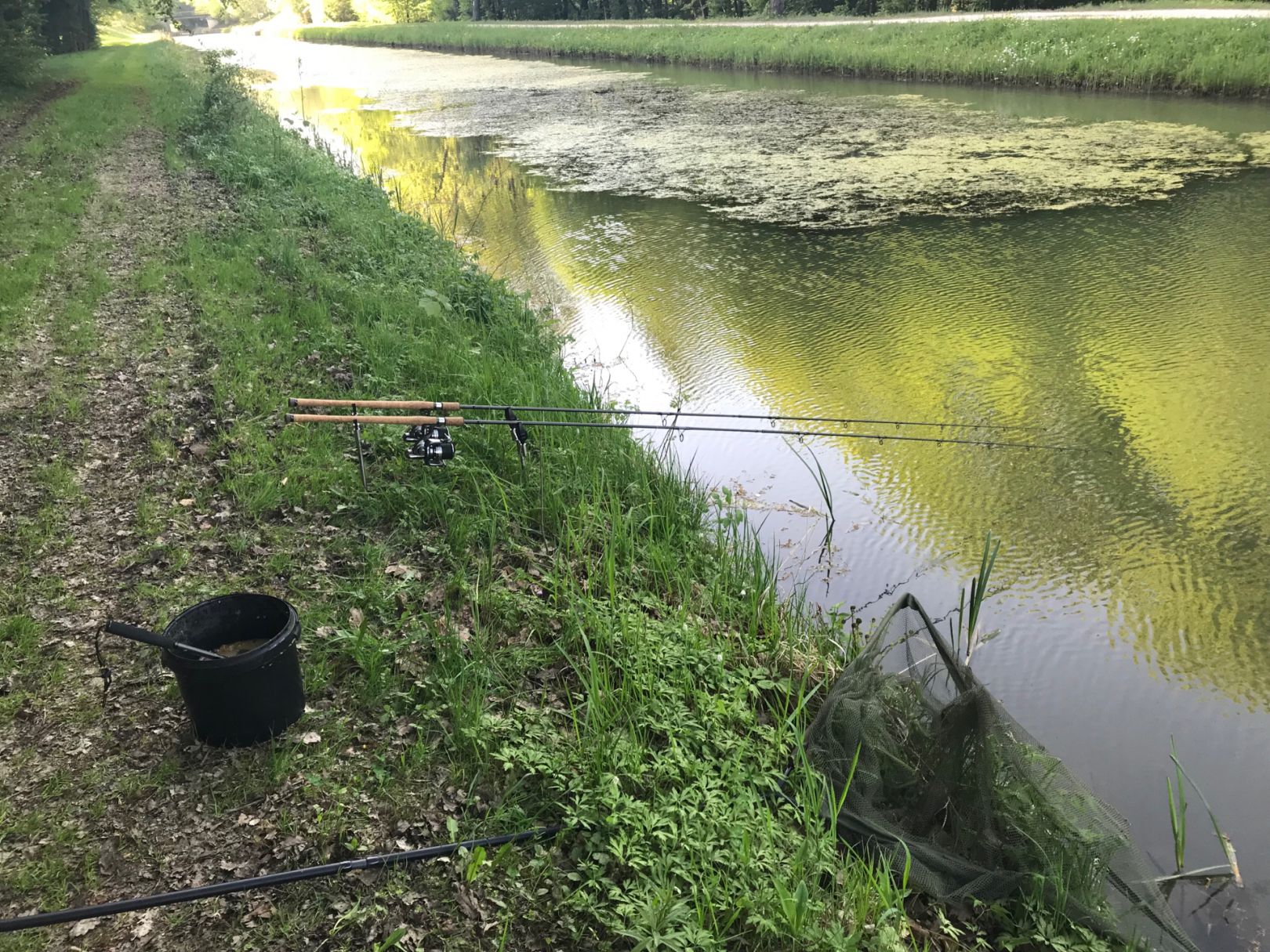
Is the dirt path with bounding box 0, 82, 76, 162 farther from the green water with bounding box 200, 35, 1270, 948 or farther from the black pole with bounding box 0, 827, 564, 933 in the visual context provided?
the black pole with bounding box 0, 827, 564, 933

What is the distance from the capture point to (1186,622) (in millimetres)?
4461

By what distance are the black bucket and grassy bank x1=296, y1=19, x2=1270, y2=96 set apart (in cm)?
1952

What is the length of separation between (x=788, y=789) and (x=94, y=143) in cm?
1678

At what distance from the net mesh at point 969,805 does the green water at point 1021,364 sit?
345 millimetres

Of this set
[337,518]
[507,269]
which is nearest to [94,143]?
[507,269]

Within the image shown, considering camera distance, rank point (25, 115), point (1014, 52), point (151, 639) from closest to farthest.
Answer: point (151, 639)
point (25, 115)
point (1014, 52)

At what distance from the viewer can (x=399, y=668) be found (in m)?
3.81

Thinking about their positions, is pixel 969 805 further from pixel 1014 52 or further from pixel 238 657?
pixel 1014 52

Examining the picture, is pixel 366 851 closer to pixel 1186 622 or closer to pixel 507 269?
pixel 1186 622

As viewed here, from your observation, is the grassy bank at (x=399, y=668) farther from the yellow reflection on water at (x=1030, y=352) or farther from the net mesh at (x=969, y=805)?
the yellow reflection on water at (x=1030, y=352)

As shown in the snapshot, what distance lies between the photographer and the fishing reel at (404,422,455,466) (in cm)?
454

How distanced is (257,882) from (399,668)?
1.18 metres

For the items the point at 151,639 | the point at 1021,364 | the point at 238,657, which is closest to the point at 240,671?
the point at 238,657

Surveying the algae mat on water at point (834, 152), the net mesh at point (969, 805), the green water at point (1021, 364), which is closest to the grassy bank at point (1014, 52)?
the green water at point (1021, 364)
